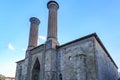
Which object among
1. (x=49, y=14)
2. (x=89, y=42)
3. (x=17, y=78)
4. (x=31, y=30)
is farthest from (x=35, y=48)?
(x=89, y=42)

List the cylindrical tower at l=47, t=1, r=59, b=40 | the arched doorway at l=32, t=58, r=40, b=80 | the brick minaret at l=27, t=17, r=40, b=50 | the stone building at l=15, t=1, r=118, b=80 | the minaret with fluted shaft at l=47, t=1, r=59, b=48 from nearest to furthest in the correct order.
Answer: the stone building at l=15, t=1, r=118, b=80 < the minaret with fluted shaft at l=47, t=1, r=59, b=48 < the cylindrical tower at l=47, t=1, r=59, b=40 < the arched doorway at l=32, t=58, r=40, b=80 < the brick minaret at l=27, t=17, r=40, b=50

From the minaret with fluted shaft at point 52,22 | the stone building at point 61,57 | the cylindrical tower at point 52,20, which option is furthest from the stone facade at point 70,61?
the cylindrical tower at point 52,20

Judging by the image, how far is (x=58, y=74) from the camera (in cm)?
1226

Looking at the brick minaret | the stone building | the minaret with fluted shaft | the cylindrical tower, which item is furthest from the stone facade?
the cylindrical tower

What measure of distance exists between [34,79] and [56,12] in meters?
7.07

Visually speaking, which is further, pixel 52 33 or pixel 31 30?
pixel 31 30

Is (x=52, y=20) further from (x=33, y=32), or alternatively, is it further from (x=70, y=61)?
(x=70, y=61)

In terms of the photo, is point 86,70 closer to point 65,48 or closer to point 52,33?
point 65,48

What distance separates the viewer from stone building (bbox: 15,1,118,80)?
10.4 m

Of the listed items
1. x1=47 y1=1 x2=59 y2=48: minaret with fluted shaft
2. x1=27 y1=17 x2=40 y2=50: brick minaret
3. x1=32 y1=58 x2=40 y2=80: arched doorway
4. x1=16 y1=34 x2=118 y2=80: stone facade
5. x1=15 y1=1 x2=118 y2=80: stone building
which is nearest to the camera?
x1=16 y1=34 x2=118 y2=80: stone facade

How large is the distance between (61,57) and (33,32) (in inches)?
205

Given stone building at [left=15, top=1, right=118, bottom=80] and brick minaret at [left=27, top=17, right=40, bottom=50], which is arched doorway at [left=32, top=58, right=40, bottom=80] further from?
brick minaret at [left=27, top=17, right=40, bottom=50]

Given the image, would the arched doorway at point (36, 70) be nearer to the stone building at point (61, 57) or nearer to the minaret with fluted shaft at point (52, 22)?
the stone building at point (61, 57)

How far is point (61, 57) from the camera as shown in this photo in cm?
1267
